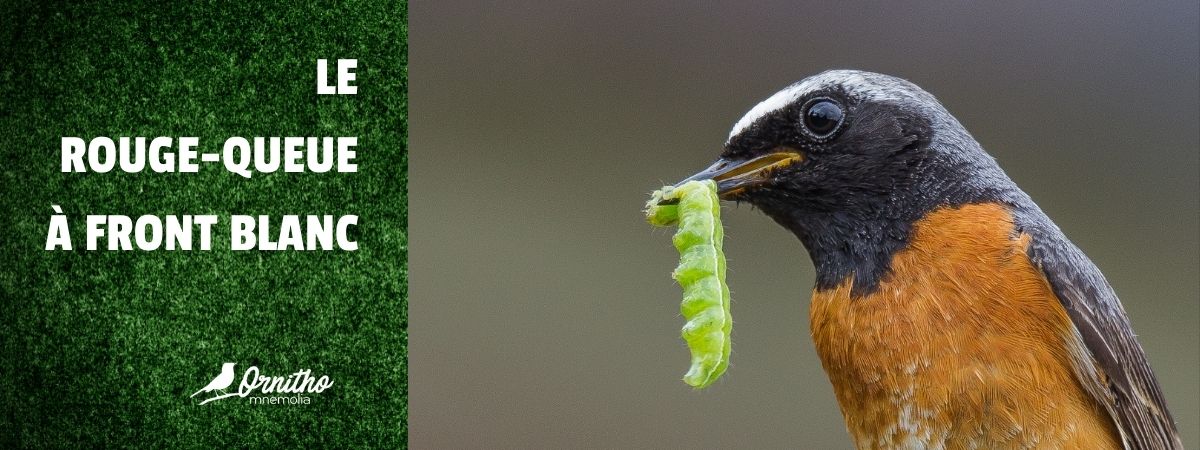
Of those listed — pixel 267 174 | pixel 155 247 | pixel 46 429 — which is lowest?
pixel 46 429

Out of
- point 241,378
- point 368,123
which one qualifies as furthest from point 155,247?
point 368,123

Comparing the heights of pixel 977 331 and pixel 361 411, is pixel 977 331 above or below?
above

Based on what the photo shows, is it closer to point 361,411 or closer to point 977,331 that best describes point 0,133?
point 361,411

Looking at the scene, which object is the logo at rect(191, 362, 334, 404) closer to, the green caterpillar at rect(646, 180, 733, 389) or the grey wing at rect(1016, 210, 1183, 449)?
the green caterpillar at rect(646, 180, 733, 389)

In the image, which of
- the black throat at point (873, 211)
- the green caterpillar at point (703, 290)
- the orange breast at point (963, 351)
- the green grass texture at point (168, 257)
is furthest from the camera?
the green grass texture at point (168, 257)

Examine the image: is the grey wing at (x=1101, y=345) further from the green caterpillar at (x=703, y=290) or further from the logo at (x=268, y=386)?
the logo at (x=268, y=386)

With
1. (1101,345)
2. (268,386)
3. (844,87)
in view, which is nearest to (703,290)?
(844,87)

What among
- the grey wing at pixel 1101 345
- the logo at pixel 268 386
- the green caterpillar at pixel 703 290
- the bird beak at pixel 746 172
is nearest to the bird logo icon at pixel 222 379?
the logo at pixel 268 386
